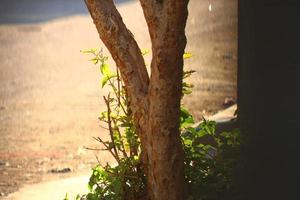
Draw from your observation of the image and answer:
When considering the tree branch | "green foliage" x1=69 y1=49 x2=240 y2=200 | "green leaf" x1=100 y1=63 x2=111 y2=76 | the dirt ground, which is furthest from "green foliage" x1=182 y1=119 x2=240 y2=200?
the dirt ground

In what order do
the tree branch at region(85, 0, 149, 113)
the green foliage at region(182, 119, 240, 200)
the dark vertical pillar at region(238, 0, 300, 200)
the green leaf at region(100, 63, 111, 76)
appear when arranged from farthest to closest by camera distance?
the green leaf at region(100, 63, 111, 76)
the green foliage at region(182, 119, 240, 200)
the tree branch at region(85, 0, 149, 113)
the dark vertical pillar at region(238, 0, 300, 200)

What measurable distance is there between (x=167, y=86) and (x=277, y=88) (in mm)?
544

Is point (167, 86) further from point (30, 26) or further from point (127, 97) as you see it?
point (30, 26)

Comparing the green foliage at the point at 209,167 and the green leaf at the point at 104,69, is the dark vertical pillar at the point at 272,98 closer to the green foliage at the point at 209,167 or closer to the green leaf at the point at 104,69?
the green foliage at the point at 209,167

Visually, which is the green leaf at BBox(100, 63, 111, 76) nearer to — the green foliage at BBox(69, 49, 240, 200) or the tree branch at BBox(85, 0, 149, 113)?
the green foliage at BBox(69, 49, 240, 200)

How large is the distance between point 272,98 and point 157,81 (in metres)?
0.58

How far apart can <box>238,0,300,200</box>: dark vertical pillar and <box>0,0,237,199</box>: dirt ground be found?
301cm

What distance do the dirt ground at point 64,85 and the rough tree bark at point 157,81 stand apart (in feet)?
8.14

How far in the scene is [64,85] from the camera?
9523 millimetres

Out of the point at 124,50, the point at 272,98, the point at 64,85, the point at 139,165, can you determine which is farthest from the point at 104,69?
the point at 64,85

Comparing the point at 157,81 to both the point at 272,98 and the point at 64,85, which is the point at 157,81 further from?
the point at 64,85

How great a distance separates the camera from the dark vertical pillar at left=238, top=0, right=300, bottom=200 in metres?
2.76

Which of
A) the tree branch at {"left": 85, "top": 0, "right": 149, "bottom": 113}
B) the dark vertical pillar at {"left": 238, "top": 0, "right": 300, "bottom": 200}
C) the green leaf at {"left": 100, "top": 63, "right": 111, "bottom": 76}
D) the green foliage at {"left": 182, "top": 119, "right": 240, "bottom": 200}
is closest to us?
the dark vertical pillar at {"left": 238, "top": 0, "right": 300, "bottom": 200}

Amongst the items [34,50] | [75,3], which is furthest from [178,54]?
[75,3]
